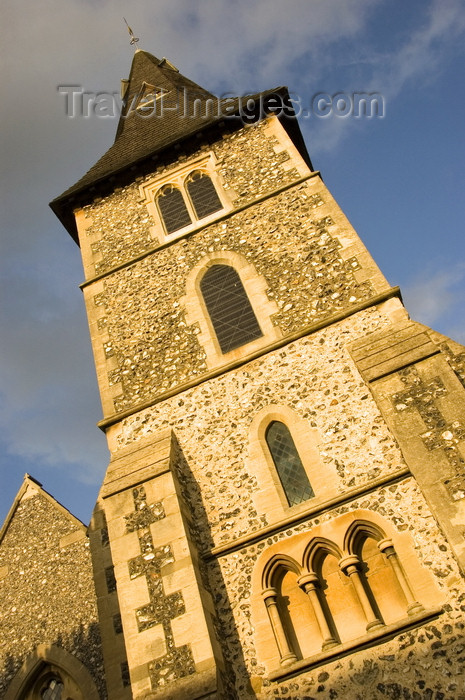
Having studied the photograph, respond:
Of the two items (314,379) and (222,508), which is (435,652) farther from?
(314,379)

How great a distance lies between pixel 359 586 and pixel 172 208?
8.31m

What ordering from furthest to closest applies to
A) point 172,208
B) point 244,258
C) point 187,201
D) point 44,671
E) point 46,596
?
point 172,208 → point 187,201 → point 244,258 → point 46,596 → point 44,671

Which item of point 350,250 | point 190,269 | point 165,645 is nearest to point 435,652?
point 165,645

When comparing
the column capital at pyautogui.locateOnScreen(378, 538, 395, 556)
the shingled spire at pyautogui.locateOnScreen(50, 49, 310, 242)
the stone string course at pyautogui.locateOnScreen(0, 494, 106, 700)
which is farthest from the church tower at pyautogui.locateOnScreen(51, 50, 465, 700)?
the shingled spire at pyautogui.locateOnScreen(50, 49, 310, 242)

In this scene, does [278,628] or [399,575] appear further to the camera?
[278,628]

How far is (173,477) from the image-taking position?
865 cm

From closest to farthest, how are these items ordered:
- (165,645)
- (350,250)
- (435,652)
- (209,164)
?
(435,652) → (165,645) → (350,250) → (209,164)

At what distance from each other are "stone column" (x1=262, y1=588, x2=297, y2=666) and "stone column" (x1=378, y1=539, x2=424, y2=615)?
1.36 metres

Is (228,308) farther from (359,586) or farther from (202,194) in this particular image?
(359,586)

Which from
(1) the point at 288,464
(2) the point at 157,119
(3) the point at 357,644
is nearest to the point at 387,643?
(3) the point at 357,644

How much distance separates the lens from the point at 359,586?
740 centimetres

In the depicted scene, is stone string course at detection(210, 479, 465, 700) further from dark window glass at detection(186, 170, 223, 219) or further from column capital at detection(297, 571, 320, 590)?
dark window glass at detection(186, 170, 223, 219)

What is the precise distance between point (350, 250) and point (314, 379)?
234cm

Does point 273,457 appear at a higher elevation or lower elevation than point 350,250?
lower
